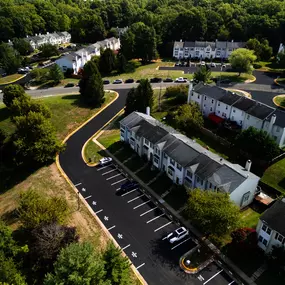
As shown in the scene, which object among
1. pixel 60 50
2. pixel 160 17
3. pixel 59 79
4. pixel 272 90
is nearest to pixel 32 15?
pixel 60 50

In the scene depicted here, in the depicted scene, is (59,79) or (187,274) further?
(59,79)

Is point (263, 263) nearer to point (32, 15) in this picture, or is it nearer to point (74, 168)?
point (74, 168)

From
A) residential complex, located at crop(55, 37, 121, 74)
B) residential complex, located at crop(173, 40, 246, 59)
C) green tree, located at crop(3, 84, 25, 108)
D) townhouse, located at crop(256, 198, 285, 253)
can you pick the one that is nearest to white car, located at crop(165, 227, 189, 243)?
townhouse, located at crop(256, 198, 285, 253)

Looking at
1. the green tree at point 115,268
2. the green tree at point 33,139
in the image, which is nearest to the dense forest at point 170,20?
the green tree at point 33,139

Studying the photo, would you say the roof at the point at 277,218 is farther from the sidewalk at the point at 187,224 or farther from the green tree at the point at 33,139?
the green tree at the point at 33,139

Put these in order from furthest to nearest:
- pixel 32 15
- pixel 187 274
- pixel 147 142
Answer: pixel 32 15, pixel 147 142, pixel 187 274

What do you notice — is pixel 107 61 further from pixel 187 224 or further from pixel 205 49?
pixel 187 224

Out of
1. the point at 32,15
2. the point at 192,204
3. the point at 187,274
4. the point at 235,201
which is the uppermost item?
the point at 32,15

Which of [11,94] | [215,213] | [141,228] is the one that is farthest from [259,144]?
[11,94]
